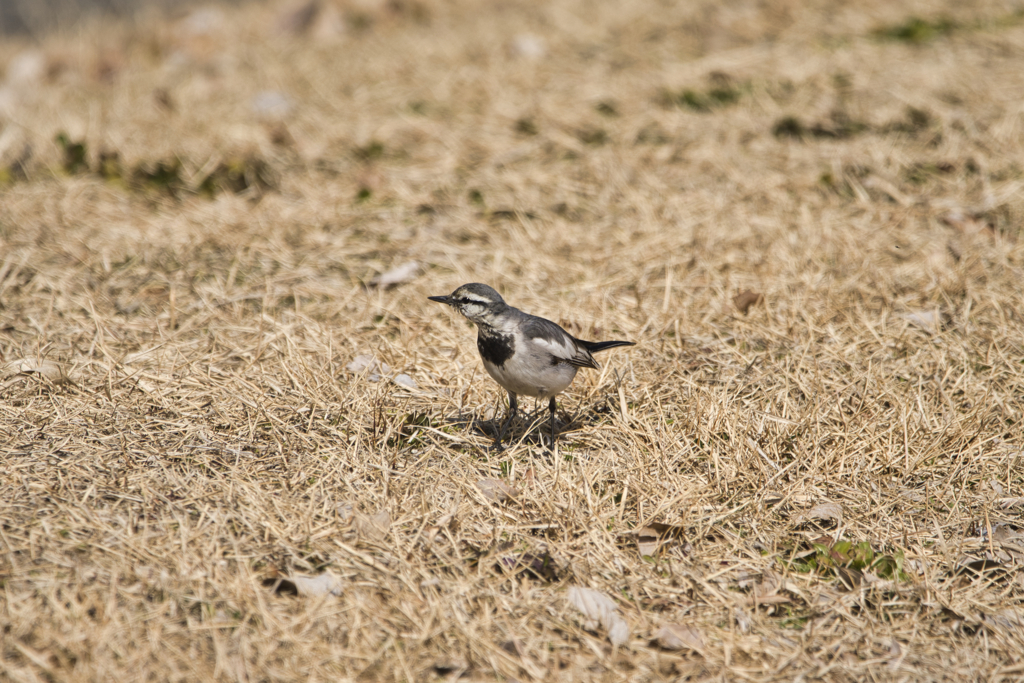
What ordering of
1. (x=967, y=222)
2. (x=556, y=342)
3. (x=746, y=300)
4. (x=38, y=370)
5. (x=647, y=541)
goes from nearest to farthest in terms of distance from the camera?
(x=647, y=541)
(x=556, y=342)
(x=38, y=370)
(x=746, y=300)
(x=967, y=222)

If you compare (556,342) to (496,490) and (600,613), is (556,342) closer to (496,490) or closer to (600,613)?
(496,490)

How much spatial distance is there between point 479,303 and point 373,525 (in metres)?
1.49

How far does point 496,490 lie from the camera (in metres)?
4.07

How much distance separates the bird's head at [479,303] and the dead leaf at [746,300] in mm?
1989

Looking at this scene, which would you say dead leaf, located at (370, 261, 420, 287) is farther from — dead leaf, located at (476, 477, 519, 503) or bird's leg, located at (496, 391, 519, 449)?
dead leaf, located at (476, 477, 519, 503)

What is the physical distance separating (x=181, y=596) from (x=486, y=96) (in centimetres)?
710

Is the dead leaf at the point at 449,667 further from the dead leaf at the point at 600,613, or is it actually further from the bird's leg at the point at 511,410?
the bird's leg at the point at 511,410

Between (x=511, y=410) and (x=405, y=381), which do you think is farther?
(x=405, y=381)

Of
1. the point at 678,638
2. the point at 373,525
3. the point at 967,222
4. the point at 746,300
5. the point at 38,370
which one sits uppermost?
the point at 967,222

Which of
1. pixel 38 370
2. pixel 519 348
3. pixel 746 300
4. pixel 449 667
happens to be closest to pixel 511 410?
pixel 519 348

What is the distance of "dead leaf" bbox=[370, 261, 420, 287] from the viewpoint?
20.2ft

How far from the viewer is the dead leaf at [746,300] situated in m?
5.78

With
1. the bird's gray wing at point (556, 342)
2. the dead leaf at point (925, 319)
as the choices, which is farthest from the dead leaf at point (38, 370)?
the dead leaf at point (925, 319)

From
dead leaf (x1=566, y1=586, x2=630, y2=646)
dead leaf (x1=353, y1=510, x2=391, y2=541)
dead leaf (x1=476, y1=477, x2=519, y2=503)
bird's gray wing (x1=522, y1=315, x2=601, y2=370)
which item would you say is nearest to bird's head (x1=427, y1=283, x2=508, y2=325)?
bird's gray wing (x1=522, y1=315, x2=601, y2=370)
